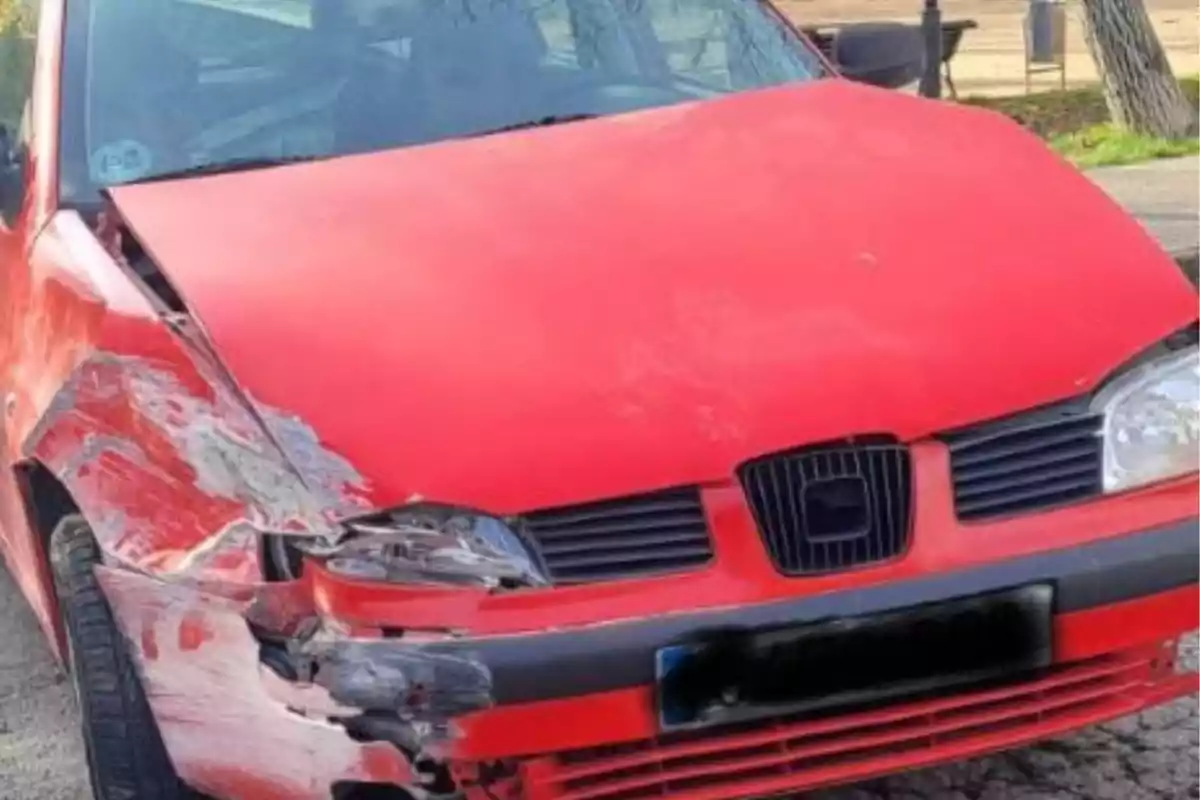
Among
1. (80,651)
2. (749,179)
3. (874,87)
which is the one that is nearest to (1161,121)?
(874,87)

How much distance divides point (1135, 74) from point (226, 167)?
391 inches

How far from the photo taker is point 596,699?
2.80 meters

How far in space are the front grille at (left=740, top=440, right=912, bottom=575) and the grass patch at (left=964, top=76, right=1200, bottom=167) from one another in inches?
297

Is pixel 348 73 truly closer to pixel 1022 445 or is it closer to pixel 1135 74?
pixel 1022 445

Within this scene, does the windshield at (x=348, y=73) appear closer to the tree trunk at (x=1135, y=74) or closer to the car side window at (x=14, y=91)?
the car side window at (x=14, y=91)

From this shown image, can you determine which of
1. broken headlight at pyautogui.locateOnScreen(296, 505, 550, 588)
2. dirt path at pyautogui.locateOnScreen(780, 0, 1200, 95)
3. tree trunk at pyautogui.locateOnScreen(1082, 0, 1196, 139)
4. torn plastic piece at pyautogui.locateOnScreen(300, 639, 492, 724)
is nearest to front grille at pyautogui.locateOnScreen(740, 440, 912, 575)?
broken headlight at pyautogui.locateOnScreen(296, 505, 550, 588)

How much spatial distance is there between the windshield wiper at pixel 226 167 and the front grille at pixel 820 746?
152 centimetres

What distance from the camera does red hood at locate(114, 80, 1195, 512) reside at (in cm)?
294

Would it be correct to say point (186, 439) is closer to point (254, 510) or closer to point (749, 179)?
point (254, 510)

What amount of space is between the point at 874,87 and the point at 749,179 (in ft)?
2.65

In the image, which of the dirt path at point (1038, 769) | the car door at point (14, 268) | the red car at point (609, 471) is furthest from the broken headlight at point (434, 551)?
the car door at point (14, 268)

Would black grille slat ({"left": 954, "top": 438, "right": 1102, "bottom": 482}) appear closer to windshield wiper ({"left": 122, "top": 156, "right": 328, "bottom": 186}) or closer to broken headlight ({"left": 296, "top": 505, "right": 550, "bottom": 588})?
broken headlight ({"left": 296, "top": 505, "right": 550, "bottom": 588})

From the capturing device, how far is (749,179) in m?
3.62

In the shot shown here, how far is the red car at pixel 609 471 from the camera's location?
2840 mm
